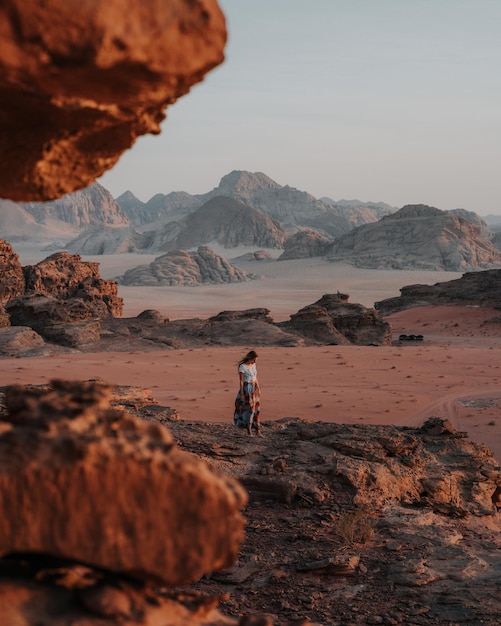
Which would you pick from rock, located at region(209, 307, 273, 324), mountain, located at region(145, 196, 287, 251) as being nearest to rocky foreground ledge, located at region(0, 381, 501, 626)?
rock, located at region(209, 307, 273, 324)

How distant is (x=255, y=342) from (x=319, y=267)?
61849 millimetres

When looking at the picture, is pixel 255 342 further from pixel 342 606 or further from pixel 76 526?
pixel 76 526

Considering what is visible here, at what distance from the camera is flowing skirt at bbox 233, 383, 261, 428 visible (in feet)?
29.3

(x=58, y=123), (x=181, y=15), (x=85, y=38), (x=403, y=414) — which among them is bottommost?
(x=403, y=414)

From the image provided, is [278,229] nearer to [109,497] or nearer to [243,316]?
[243,316]

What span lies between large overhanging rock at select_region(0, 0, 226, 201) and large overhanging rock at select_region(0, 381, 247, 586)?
1053 millimetres

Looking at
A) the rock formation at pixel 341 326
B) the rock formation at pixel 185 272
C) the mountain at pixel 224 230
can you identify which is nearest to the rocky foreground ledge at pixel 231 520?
the rock formation at pixel 341 326

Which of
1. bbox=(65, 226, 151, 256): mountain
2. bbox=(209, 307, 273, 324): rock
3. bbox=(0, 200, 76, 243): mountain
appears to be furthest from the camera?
bbox=(0, 200, 76, 243): mountain

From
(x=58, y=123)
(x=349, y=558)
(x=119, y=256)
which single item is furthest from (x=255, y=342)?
(x=119, y=256)

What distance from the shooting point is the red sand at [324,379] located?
13227 millimetres

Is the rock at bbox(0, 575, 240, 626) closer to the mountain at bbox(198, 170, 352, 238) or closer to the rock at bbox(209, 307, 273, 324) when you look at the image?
the rock at bbox(209, 307, 273, 324)

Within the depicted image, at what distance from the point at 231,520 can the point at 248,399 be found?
21.0ft

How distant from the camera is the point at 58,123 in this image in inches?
109

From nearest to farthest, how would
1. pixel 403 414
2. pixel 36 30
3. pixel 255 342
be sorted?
pixel 36 30 < pixel 403 414 < pixel 255 342
